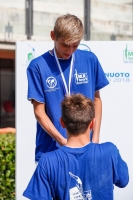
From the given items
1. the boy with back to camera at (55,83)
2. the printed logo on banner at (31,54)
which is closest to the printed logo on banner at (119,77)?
the printed logo on banner at (31,54)

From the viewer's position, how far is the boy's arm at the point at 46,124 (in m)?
3.76

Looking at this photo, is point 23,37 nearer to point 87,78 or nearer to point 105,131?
point 105,131

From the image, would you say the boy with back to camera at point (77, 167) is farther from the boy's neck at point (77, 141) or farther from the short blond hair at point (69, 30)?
the short blond hair at point (69, 30)

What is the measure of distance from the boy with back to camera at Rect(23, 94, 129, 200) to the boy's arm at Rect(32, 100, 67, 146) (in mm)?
588

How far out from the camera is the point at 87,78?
3.92 metres

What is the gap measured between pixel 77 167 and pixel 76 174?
39 millimetres

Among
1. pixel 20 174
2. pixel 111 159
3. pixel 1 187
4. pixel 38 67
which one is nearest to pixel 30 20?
pixel 1 187

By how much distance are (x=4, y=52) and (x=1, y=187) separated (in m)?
4.36

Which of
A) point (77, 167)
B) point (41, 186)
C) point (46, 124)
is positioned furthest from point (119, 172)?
point (46, 124)

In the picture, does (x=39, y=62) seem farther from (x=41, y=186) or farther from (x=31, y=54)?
(x=31, y=54)

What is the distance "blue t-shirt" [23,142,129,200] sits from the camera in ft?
10.1

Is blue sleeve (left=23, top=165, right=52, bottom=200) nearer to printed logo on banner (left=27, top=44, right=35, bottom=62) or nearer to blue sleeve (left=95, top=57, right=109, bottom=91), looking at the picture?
blue sleeve (left=95, top=57, right=109, bottom=91)

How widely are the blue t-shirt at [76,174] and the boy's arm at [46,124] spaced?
0.60 meters

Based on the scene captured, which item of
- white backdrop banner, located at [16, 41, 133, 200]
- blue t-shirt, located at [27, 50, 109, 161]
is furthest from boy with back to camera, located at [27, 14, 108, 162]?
white backdrop banner, located at [16, 41, 133, 200]
